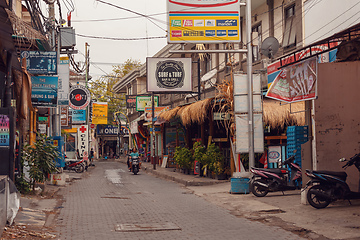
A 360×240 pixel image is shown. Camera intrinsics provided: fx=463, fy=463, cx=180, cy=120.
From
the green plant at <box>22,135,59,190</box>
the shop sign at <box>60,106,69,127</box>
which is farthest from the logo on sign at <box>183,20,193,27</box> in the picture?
the shop sign at <box>60,106,69,127</box>

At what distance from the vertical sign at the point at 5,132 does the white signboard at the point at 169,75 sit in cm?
1826

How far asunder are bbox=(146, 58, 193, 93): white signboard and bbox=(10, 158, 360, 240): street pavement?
1356 centimetres

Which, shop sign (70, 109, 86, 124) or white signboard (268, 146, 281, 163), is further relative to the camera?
shop sign (70, 109, 86, 124)

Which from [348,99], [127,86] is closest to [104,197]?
[348,99]

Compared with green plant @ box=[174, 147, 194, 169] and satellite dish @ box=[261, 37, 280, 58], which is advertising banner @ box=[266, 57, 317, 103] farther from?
green plant @ box=[174, 147, 194, 169]

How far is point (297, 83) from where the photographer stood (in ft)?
39.3

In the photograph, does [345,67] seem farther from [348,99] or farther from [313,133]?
[313,133]

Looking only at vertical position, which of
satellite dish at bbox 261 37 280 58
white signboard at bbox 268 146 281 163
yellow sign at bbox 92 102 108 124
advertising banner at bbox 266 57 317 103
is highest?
satellite dish at bbox 261 37 280 58

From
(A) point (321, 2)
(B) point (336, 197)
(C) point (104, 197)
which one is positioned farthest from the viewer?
(C) point (104, 197)

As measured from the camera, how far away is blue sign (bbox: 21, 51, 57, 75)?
645 inches

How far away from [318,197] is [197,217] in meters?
3.01

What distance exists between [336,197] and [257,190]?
371cm

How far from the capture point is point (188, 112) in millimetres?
21203

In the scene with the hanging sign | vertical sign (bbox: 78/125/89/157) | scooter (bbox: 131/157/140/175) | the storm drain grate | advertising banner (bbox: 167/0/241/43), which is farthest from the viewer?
vertical sign (bbox: 78/125/89/157)
